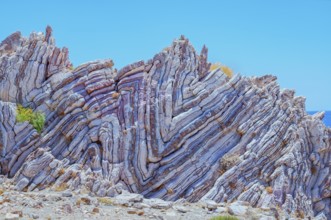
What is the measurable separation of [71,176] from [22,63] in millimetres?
7153

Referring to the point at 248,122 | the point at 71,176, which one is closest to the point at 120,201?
the point at 71,176

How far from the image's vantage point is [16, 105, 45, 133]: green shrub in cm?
2611

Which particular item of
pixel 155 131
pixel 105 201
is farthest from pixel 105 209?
pixel 155 131

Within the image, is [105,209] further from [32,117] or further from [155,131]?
[32,117]

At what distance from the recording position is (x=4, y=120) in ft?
85.3

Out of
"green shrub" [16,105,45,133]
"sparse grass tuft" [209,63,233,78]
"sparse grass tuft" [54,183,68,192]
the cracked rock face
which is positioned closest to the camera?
"sparse grass tuft" [54,183,68,192]

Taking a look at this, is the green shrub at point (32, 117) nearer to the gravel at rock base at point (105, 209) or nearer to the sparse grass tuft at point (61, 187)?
the sparse grass tuft at point (61, 187)

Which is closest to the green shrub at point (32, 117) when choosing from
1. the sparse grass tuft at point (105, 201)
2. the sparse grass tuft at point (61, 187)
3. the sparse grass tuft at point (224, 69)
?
the sparse grass tuft at point (61, 187)

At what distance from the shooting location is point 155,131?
2694 centimetres

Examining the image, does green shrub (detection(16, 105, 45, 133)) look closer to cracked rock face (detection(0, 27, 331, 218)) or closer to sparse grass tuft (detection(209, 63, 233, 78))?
cracked rock face (detection(0, 27, 331, 218))

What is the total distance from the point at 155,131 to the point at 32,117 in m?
6.15

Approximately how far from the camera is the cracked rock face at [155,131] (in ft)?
84.6

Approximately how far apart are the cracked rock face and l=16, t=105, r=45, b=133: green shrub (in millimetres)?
261

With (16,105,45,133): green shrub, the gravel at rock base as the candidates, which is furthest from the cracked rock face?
the gravel at rock base
